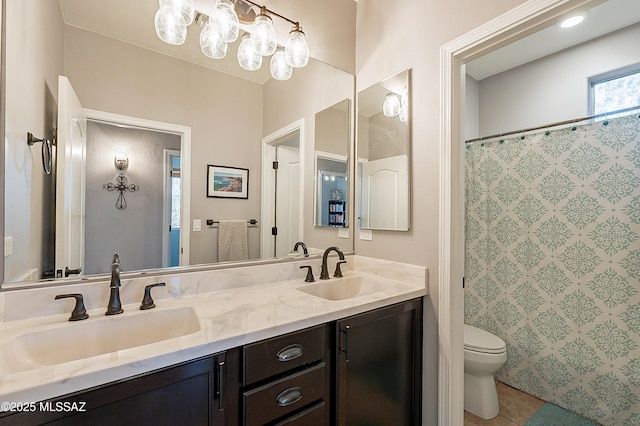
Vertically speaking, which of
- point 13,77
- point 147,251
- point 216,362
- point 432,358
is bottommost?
point 432,358

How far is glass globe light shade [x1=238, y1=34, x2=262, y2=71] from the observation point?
5.07 feet

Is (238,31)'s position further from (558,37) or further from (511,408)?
(511,408)

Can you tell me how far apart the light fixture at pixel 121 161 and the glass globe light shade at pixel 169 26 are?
57 centimetres

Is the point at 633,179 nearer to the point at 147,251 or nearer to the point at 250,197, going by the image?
the point at 250,197

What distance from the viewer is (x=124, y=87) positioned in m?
1.24

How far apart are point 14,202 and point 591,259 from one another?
3020 mm

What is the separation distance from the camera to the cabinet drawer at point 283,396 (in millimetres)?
912

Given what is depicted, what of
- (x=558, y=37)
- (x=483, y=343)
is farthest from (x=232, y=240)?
(x=558, y=37)

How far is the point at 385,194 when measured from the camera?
1.77m

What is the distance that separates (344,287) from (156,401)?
44.7 inches

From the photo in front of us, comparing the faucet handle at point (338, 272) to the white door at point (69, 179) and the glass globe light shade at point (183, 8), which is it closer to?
the white door at point (69, 179)

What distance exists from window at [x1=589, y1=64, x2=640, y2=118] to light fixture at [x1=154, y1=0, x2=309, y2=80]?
249 centimetres

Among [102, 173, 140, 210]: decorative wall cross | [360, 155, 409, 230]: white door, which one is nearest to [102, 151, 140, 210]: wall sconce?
[102, 173, 140, 210]: decorative wall cross

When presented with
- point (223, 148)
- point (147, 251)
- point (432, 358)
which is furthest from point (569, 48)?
point (147, 251)
